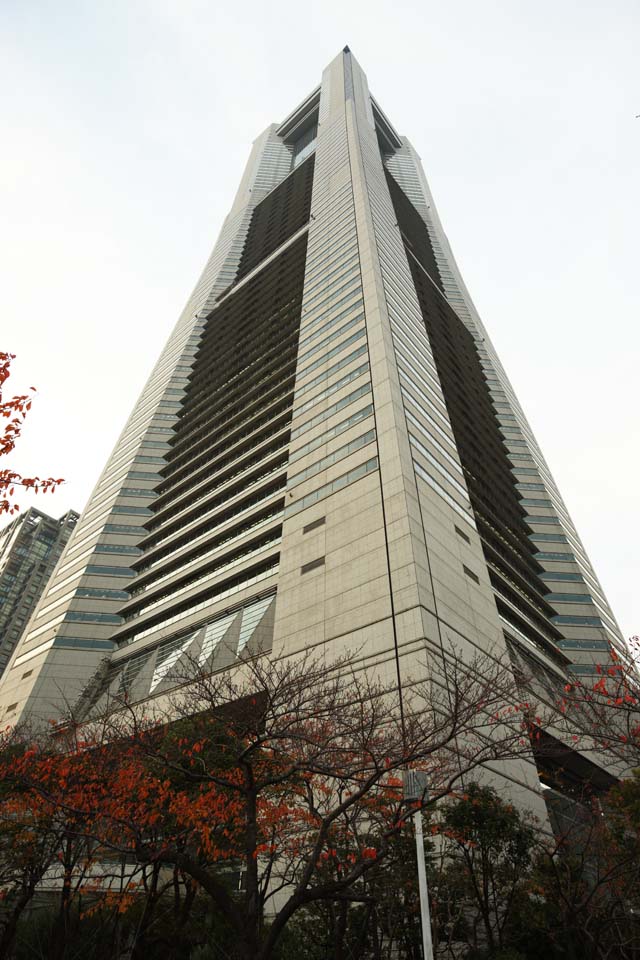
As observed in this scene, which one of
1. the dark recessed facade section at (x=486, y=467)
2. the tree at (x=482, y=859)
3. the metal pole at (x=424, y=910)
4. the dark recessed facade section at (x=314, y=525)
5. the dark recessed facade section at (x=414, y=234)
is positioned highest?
the dark recessed facade section at (x=414, y=234)

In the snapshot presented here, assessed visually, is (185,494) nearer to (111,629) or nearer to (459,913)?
(111,629)

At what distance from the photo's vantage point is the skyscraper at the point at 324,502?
31891 mm

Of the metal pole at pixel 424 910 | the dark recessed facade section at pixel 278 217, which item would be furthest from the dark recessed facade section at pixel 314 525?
the dark recessed facade section at pixel 278 217

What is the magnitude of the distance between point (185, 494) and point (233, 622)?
18926 millimetres

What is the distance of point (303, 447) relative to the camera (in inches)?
1682

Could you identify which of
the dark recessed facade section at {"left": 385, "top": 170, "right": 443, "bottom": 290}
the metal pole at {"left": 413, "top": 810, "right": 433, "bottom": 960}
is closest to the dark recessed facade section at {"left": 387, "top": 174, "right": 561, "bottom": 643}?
the dark recessed facade section at {"left": 385, "top": 170, "right": 443, "bottom": 290}

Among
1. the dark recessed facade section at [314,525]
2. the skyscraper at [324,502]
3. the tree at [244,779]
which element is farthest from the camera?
→ the dark recessed facade section at [314,525]

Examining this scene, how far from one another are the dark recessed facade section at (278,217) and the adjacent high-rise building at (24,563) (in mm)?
62163

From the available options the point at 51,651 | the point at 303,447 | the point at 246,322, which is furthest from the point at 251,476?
the point at 246,322

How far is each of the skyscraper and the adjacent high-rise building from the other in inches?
1782

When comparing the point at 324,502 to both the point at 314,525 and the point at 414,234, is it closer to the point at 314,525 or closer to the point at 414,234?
the point at 314,525

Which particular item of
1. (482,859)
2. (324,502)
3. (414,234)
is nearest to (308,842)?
(482,859)

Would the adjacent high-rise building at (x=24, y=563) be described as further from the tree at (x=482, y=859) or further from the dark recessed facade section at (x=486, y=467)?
the tree at (x=482, y=859)

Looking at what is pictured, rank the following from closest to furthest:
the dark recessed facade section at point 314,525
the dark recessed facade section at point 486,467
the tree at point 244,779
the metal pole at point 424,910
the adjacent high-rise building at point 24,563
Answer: the metal pole at point 424,910
the tree at point 244,779
the dark recessed facade section at point 314,525
the dark recessed facade section at point 486,467
the adjacent high-rise building at point 24,563
